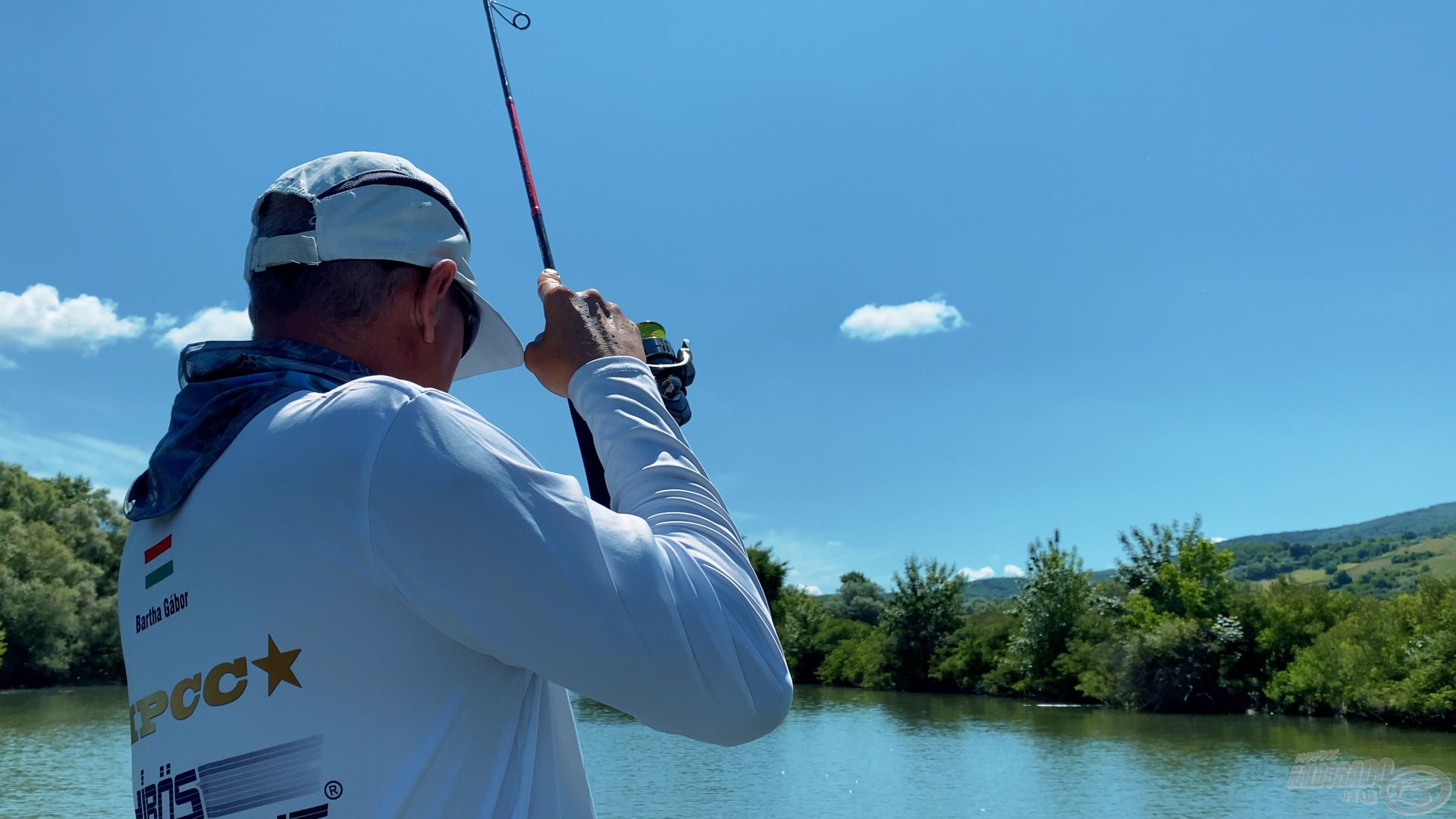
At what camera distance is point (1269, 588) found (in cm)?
3859

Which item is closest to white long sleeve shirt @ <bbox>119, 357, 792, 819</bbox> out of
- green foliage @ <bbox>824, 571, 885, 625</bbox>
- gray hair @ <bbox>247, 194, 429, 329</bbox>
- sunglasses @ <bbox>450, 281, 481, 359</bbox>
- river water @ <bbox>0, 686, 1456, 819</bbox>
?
gray hair @ <bbox>247, 194, 429, 329</bbox>

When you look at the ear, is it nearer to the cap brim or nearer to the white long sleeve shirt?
the cap brim

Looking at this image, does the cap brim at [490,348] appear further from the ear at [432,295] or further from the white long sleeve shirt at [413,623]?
the white long sleeve shirt at [413,623]

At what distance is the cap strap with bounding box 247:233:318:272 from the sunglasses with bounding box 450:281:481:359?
0.17 metres

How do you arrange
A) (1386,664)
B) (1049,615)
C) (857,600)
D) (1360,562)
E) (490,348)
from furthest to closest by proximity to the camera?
(1360,562) → (857,600) → (1049,615) → (1386,664) → (490,348)

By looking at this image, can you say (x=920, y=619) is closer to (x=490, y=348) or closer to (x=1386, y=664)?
(x=1386, y=664)

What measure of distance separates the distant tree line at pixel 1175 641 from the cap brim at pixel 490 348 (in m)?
33.9

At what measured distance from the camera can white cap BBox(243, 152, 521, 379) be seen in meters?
1.23

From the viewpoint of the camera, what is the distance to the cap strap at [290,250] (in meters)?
1.22

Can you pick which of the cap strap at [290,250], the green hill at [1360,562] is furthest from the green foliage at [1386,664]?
the green hill at [1360,562]

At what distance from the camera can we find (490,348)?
1.50 m

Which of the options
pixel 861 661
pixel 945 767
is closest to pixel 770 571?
pixel 861 661

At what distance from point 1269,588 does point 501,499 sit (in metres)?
42.8

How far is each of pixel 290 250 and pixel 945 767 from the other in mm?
30431
